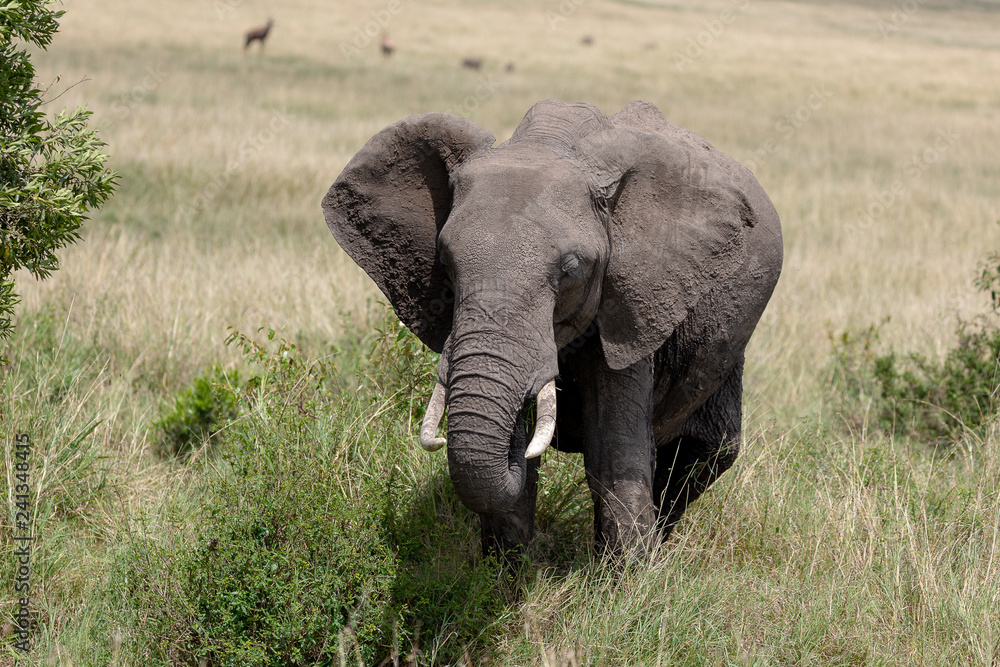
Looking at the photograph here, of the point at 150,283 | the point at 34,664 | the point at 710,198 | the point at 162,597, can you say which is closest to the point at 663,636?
the point at 710,198

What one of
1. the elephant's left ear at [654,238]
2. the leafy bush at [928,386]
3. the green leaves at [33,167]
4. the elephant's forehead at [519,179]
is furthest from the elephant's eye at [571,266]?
the leafy bush at [928,386]

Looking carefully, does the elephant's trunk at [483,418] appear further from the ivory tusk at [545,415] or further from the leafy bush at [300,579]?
the leafy bush at [300,579]

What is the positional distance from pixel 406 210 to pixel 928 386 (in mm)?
4330

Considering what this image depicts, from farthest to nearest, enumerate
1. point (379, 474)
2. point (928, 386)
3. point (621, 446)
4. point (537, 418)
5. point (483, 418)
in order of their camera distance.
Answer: point (928, 386) < point (379, 474) < point (621, 446) < point (537, 418) < point (483, 418)

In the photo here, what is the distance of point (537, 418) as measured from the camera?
307 cm

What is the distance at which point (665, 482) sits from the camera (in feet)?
15.1

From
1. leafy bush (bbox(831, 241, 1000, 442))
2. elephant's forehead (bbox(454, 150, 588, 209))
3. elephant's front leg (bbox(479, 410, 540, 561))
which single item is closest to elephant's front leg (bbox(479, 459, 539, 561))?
elephant's front leg (bbox(479, 410, 540, 561))

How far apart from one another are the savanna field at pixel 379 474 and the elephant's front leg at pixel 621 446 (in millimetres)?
182

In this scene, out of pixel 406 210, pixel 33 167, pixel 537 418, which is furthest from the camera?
pixel 33 167

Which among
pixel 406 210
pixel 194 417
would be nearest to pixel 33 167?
A: pixel 406 210

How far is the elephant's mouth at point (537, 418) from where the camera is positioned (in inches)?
117

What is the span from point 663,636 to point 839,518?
4.44ft

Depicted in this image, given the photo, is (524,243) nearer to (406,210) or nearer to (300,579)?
(406,210)

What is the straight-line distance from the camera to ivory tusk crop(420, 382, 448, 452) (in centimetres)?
292
